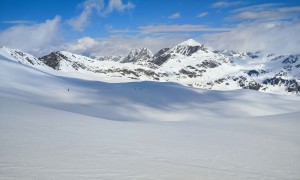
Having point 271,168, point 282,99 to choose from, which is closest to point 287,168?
point 271,168

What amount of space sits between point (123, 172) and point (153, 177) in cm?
94

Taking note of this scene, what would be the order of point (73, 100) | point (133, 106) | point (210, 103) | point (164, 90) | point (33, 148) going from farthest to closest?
1. point (164, 90)
2. point (210, 103)
3. point (133, 106)
4. point (73, 100)
5. point (33, 148)

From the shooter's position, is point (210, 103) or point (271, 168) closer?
point (271, 168)

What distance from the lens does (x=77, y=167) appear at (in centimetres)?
894

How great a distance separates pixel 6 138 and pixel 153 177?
6.25 meters

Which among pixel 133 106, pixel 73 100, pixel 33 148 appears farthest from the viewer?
pixel 133 106

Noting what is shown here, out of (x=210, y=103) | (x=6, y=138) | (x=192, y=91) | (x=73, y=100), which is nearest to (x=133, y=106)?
(x=73, y=100)

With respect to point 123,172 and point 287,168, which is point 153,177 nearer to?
point 123,172

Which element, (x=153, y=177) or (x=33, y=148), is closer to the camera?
(x=153, y=177)

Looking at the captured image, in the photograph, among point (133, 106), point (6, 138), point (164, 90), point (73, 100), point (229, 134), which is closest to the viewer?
point (6, 138)

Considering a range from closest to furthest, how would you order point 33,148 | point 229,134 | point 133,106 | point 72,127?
point 33,148 → point 72,127 → point 229,134 → point 133,106

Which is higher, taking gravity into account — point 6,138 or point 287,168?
point 6,138

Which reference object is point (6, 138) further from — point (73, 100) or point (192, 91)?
point (192, 91)

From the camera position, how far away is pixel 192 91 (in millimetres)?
66938
